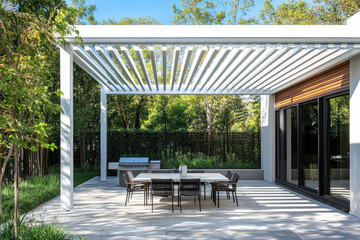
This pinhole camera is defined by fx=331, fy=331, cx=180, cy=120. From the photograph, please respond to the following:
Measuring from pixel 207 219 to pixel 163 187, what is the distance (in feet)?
4.42

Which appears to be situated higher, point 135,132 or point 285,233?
point 135,132

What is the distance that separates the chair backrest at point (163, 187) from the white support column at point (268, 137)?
646 cm

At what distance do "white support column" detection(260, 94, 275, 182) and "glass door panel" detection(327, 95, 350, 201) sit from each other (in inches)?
167

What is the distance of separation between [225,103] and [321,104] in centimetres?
946

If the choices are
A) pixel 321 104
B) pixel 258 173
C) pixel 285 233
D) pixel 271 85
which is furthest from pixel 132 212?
pixel 258 173

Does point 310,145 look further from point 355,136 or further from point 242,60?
point 242,60

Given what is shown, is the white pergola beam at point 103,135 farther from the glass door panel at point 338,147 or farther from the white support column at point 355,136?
the white support column at point 355,136

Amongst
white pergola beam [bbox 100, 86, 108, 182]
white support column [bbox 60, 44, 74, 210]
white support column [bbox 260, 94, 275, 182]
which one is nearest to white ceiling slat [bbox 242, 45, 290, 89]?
white support column [bbox 260, 94, 275, 182]

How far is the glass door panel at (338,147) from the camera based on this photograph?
775 centimetres

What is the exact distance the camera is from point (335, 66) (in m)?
8.05

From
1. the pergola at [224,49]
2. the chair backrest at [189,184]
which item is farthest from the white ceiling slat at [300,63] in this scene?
the chair backrest at [189,184]

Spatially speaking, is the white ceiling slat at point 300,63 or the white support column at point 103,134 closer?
the white ceiling slat at point 300,63

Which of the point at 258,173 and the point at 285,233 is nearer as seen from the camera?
the point at 285,233

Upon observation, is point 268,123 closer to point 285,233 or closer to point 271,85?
point 271,85
